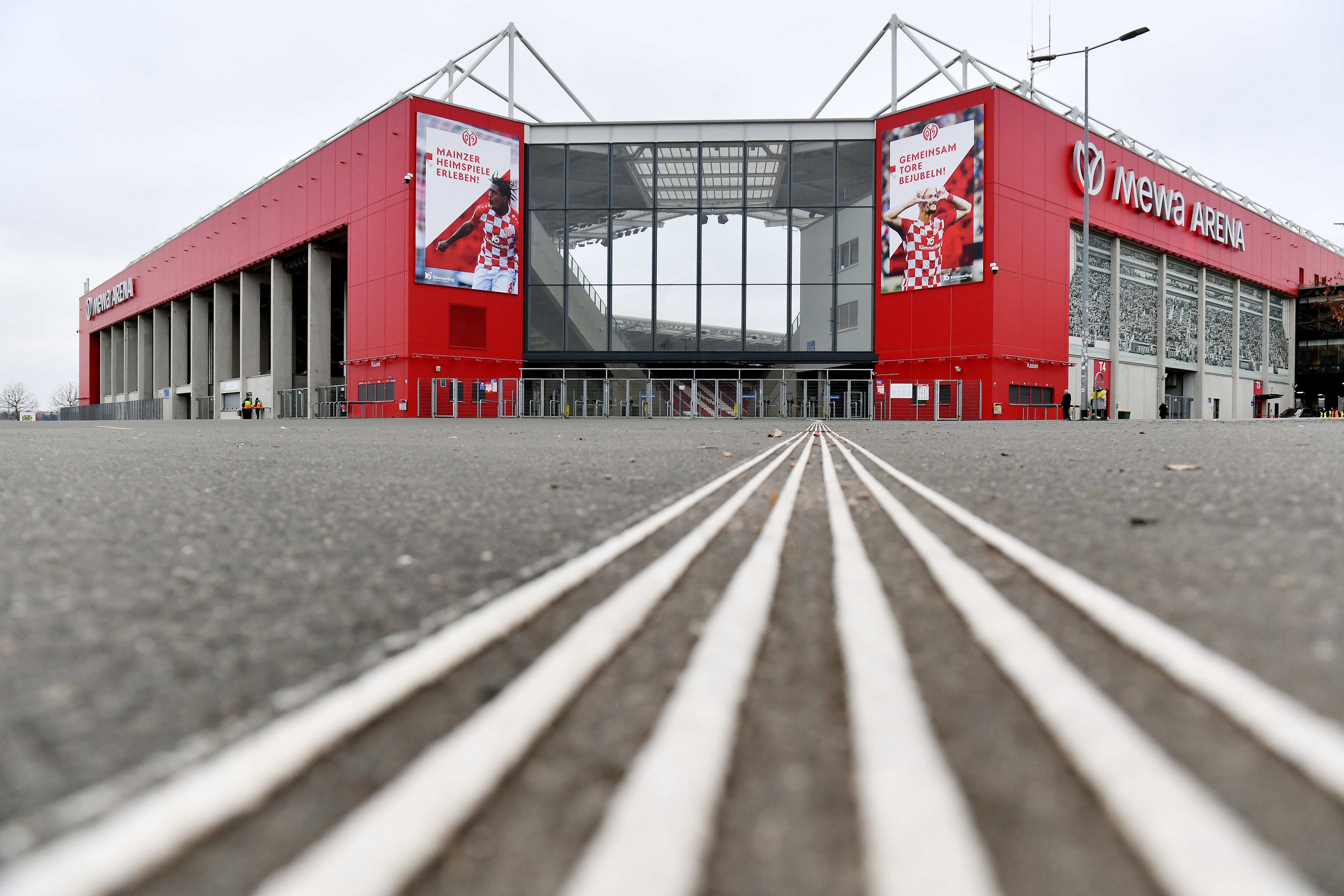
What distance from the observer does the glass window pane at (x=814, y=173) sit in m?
26.2

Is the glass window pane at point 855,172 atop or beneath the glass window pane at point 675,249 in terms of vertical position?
atop

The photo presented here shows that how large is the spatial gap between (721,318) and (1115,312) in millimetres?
15782

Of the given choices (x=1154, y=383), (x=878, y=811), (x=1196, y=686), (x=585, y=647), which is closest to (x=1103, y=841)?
(x=878, y=811)

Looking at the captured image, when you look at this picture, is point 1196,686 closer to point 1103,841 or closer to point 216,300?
point 1103,841

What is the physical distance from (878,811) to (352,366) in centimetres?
2899

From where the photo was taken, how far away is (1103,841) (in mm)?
564

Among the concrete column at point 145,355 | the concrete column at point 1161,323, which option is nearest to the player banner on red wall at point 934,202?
the concrete column at point 1161,323

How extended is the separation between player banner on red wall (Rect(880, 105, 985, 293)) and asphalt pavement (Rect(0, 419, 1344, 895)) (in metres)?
23.5

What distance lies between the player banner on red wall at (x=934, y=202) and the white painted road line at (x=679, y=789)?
83.5 feet

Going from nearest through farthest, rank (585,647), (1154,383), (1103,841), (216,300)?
(1103,841), (585,647), (1154,383), (216,300)

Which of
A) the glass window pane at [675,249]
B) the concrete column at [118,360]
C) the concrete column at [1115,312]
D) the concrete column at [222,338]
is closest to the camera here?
the glass window pane at [675,249]

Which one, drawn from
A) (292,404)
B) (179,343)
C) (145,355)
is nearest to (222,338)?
(179,343)

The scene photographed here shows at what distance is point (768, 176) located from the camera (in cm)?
2711

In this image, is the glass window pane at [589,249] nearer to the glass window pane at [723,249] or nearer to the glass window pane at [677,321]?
the glass window pane at [677,321]
